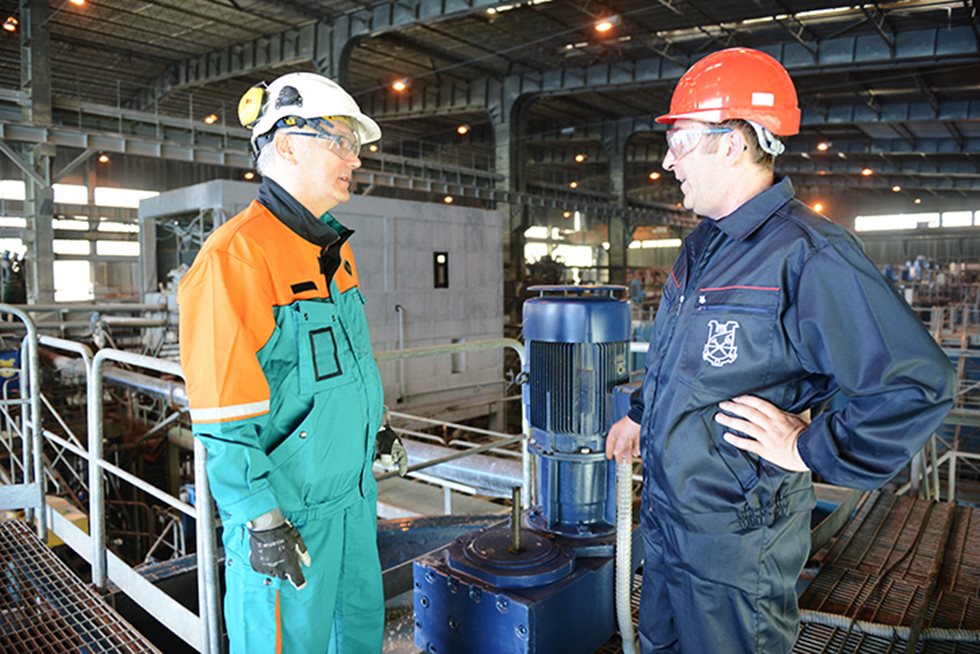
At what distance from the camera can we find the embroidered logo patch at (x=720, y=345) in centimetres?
173

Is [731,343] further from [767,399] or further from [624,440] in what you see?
[624,440]

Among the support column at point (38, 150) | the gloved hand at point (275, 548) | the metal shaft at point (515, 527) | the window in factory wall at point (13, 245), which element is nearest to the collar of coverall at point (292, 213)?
the gloved hand at point (275, 548)

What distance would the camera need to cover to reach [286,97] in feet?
7.25

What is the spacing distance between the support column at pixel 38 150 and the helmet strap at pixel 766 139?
14.1 metres

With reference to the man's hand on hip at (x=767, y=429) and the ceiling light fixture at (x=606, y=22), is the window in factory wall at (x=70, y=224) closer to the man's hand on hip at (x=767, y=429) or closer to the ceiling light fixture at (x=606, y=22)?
the ceiling light fixture at (x=606, y=22)

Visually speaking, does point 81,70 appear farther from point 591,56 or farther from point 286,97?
point 286,97

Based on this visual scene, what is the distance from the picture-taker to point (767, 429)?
1.66 meters

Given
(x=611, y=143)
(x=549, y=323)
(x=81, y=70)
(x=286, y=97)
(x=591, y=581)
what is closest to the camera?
(x=286, y=97)

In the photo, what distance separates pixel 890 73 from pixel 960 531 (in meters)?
17.9

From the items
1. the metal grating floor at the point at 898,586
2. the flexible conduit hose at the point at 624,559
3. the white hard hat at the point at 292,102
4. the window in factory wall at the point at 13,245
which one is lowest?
the metal grating floor at the point at 898,586

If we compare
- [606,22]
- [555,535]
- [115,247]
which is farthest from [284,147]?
[115,247]

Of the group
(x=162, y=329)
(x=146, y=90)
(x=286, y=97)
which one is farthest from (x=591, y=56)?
(x=286, y=97)

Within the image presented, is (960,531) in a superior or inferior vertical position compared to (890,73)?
inferior

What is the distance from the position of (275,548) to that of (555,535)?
140 cm
